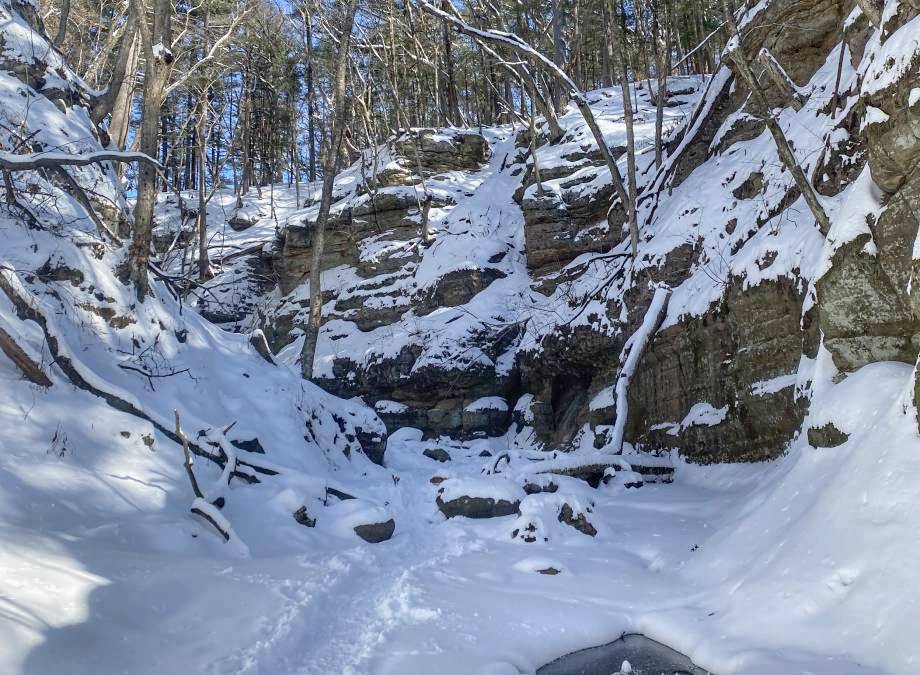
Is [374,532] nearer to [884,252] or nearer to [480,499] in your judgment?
[480,499]

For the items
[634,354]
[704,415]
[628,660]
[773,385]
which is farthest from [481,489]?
[628,660]

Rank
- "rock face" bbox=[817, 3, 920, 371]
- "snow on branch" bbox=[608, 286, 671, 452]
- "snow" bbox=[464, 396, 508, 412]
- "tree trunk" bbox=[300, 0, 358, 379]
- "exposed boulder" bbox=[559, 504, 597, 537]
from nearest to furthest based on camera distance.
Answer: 1. "rock face" bbox=[817, 3, 920, 371]
2. "exposed boulder" bbox=[559, 504, 597, 537]
3. "snow on branch" bbox=[608, 286, 671, 452]
4. "tree trunk" bbox=[300, 0, 358, 379]
5. "snow" bbox=[464, 396, 508, 412]

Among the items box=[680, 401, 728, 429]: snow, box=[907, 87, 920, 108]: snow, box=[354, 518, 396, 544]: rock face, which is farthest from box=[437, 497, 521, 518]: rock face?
box=[907, 87, 920, 108]: snow

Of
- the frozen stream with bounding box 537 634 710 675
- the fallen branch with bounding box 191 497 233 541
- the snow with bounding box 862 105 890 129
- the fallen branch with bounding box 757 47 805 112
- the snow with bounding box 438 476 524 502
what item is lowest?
the frozen stream with bounding box 537 634 710 675

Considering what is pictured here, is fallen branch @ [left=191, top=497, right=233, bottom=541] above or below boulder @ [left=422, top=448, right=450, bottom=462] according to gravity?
above

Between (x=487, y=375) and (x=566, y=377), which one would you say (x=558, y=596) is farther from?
(x=487, y=375)

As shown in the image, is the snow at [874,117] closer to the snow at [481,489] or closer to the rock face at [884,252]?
the rock face at [884,252]

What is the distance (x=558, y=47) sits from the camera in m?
25.9

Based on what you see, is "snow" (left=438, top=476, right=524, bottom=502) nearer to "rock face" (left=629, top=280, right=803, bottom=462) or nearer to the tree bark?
"rock face" (left=629, top=280, right=803, bottom=462)

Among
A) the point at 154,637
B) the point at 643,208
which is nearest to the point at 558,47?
the point at 643,208

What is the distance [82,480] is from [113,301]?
360 cm

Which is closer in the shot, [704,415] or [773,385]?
[773,385]

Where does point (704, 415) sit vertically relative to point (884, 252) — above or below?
below

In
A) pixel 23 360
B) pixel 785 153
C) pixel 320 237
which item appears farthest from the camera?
pixel 320 237
